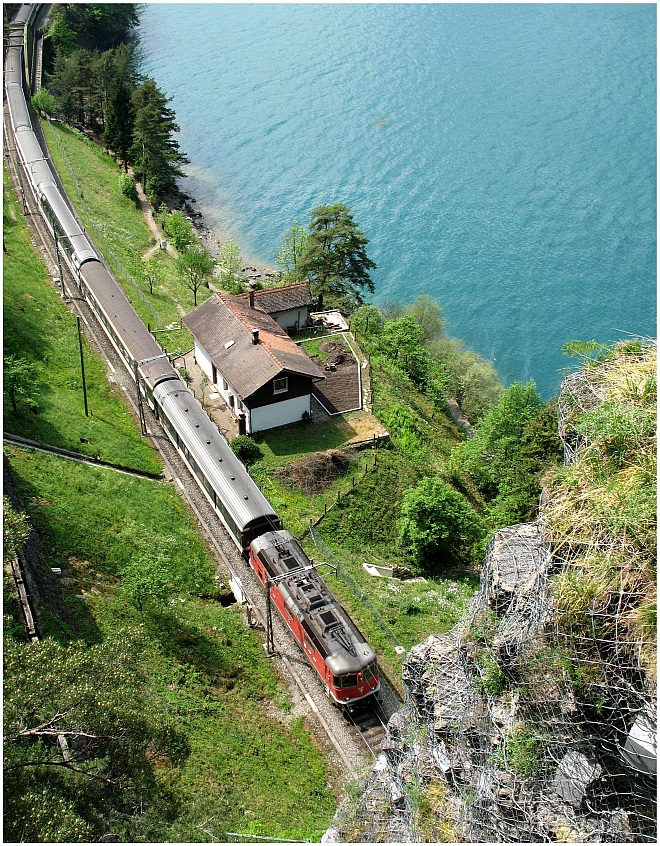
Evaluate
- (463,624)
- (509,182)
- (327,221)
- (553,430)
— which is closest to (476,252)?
(509,182)

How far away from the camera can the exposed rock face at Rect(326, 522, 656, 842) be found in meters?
16.0

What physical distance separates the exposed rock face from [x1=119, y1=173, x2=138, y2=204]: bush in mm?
68197

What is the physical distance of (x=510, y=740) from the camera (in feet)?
55.3

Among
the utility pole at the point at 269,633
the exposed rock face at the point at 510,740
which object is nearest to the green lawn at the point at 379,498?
the utility pole at the point at 269,633

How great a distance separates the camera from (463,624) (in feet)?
65.7

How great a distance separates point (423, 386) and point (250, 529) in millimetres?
27866

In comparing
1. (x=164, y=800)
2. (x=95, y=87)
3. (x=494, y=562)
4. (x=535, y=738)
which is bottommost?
(x=164, y=800)

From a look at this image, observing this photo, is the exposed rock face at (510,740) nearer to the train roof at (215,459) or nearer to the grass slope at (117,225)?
the train roof at (215,459)

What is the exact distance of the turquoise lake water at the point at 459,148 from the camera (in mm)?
74000

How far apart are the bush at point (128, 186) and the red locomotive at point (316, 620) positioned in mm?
55157

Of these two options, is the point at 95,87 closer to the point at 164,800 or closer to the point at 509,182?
the point at 509,182

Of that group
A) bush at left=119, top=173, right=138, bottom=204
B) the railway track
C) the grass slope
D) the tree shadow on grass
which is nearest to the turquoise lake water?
bush at left=119, top=173, right=138, bottom=204

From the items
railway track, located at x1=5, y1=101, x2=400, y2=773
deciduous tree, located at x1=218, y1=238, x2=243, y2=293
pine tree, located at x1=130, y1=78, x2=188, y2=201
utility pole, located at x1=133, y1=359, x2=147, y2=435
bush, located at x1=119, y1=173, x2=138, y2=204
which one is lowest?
railway track, located at x1=5, y1=101, x2=400, y2=773

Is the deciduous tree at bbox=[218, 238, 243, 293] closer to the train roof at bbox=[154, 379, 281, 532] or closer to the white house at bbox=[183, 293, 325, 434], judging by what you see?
the white house at bbox=[183, 293, 325, 434]
